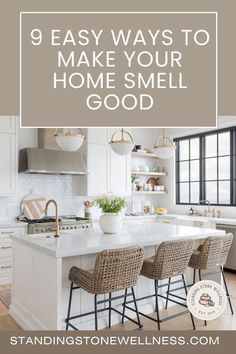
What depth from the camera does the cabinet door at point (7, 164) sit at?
→ 4.53 metres

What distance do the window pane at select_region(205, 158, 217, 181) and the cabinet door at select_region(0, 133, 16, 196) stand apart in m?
3.36

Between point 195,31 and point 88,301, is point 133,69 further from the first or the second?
point 88,301

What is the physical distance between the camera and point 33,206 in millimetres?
5098

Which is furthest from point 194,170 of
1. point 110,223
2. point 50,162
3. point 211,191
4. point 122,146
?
point 110,223

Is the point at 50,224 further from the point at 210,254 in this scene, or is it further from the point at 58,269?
the point at 210,254

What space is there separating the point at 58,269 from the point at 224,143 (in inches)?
160

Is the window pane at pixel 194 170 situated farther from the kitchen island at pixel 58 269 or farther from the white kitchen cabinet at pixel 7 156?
the white kitchen cabinet at pixel 7 156

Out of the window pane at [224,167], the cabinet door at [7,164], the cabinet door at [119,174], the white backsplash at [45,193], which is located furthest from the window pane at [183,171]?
the cabinet door at [7,164]

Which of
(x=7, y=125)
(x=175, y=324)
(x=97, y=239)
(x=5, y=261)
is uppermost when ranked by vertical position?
(x=7, y=125)

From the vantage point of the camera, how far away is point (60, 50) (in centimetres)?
153

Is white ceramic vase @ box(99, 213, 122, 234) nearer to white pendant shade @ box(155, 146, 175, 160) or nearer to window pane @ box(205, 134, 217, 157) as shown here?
white pendant shade @ box(155, 146, 175, 160)

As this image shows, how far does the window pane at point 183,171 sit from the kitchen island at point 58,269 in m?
3.02

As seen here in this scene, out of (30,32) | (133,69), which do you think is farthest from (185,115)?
(30,32)

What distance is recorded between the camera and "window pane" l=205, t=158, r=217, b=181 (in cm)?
564
